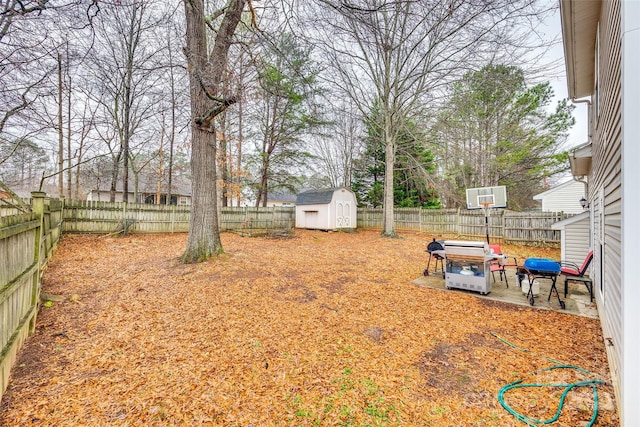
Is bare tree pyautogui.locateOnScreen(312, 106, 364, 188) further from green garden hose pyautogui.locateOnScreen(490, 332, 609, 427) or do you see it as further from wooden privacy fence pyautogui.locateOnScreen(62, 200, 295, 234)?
green garden hose pyautogui.locateOnScreen(490, 332, 609, 427)

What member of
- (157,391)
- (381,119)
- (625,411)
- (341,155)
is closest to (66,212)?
(157,391)

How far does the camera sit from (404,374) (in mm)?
2529

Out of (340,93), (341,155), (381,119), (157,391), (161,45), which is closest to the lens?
(157,391)

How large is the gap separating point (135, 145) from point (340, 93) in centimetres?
1152

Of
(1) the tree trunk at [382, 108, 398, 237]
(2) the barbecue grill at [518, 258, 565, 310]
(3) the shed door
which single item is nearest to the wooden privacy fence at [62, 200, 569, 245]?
(3) the shed door

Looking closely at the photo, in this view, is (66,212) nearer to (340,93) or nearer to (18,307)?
(18,307)

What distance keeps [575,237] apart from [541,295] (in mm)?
2919

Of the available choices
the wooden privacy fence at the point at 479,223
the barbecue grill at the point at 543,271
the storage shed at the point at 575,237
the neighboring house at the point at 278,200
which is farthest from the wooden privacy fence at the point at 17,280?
the neighboring house at the point at 278,200

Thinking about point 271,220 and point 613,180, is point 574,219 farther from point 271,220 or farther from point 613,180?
point 271,220

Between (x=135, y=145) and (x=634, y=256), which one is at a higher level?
(x=135, y=145)

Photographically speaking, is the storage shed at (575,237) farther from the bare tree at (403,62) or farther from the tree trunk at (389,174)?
the tree trunk at (389,174)

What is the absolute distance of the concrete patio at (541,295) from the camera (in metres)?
4.18

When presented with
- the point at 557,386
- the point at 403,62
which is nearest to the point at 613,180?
the point at 557,386

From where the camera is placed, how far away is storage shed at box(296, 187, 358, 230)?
15.2 meters
